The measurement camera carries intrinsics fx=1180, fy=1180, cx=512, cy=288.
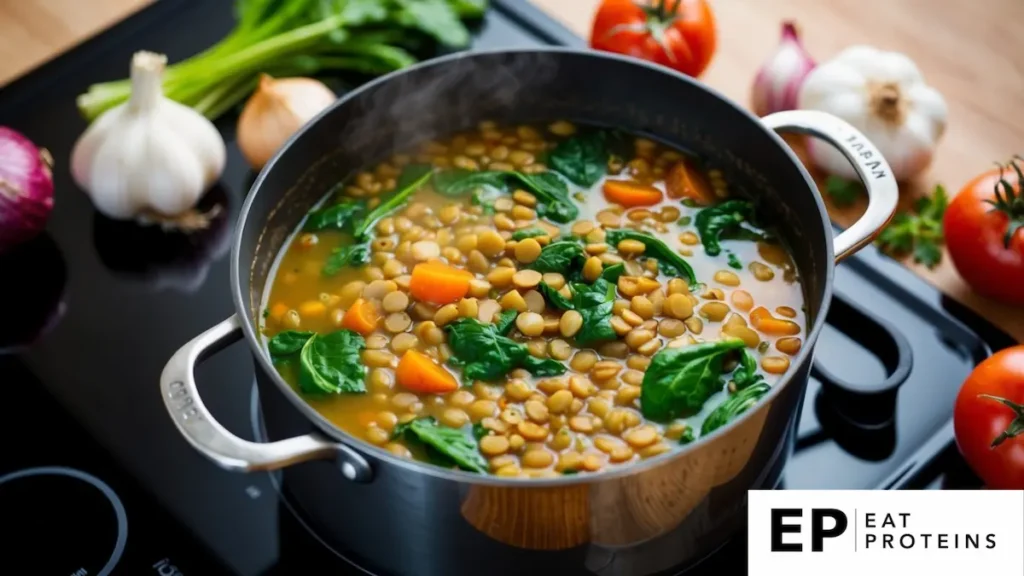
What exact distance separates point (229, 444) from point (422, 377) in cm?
38

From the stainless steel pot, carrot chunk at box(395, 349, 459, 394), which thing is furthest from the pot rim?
carrot chunk at box(395, 349, 459, 394)

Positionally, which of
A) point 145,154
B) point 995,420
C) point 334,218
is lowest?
point 995,420

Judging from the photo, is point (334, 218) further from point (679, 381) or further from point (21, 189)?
point (679, 381)

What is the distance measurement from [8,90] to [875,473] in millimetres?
1678

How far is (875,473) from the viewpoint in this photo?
1715 mm

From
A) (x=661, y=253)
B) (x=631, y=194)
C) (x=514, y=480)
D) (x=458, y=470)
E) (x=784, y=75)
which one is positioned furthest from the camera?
(x=784, y=75)

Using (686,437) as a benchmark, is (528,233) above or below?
above

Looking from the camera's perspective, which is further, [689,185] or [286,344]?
[689,185]

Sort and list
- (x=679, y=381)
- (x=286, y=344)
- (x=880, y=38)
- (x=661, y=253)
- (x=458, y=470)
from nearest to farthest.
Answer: (x=458, y=470), (x=679, y=381), (x=286, y=344), (x=661, y=253), (x=880, y=38)

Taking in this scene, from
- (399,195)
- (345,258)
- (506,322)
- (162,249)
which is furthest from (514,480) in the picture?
(162,249)

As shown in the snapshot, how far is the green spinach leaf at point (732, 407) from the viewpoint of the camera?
1.58 m

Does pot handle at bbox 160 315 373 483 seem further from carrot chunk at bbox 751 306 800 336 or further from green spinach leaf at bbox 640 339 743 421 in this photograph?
carrot chunk at bbox 751 306 800 336

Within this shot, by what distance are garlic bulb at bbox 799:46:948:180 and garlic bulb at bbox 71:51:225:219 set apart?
3.55 ft

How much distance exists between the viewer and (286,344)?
5.61 feet
